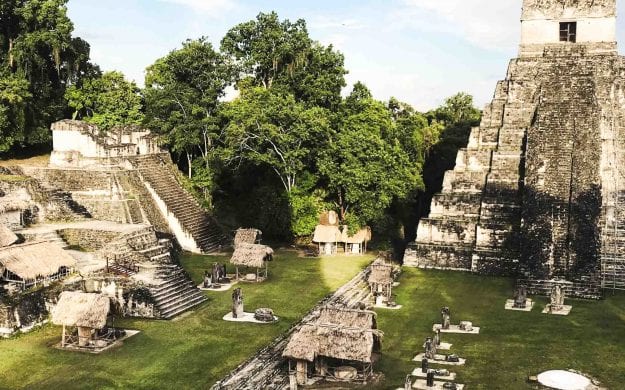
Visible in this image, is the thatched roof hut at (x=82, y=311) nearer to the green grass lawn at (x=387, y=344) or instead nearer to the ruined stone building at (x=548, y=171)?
the green grass lawn at (x=387, y=344)

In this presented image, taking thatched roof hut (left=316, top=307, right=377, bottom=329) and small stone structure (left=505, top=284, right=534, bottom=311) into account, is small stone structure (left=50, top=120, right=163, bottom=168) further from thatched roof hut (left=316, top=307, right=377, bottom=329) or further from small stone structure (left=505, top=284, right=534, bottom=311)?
small stone structure (left=505, top=284, right=534, bottom=311)

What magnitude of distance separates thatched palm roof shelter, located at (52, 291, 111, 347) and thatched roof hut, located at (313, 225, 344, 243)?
46.5ft

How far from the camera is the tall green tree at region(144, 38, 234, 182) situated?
35406 millimetres

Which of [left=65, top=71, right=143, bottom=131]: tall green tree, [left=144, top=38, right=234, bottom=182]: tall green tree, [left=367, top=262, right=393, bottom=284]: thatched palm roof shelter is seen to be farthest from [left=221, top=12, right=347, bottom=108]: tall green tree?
[left=367, top=262, right=393, bottom=284]: thatched palm roof shelter

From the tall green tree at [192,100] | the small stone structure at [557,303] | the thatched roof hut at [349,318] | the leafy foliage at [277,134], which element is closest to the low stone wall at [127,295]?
the thatched roof hut at [349,318]

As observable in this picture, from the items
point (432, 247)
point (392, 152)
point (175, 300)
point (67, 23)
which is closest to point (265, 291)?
point (175, 300)

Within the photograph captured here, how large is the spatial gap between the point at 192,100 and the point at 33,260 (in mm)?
16534

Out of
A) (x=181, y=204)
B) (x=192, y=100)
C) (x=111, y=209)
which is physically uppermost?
(x=192, y=100)

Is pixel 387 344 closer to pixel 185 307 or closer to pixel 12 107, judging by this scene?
pixel 185 307

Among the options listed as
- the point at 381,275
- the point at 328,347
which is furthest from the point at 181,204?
the point at 328,347

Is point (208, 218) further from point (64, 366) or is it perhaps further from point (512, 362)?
point (512, 362)

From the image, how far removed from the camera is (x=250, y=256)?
25.3 meters

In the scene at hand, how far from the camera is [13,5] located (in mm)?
34500

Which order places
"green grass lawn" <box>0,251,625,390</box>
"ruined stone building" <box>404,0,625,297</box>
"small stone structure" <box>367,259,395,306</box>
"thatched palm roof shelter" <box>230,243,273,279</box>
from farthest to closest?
1. "ruined stone building" <box>404,0,625,297</box>
2. "thatched palm roof shelter" <box>230,243,273,279</box>
3. "small stone structure" <box>367,259,395,306</box>
4. "green grass lawn" <box>0,251,625,390</box>
